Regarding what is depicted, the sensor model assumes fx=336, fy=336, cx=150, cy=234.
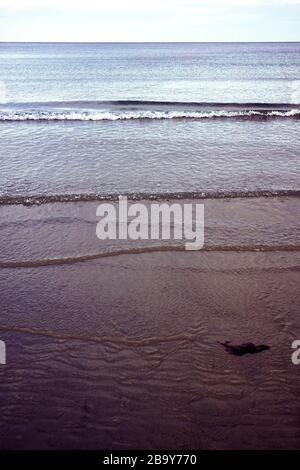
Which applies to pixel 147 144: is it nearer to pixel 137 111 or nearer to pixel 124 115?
pixel 124 115

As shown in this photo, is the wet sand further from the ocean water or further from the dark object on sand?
the ocean water

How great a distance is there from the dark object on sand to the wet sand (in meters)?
0.07

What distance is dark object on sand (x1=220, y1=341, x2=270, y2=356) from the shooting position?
4.16 metres

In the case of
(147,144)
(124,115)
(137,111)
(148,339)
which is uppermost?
(137,111)

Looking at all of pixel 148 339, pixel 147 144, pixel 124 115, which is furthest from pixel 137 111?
pixel 148 339

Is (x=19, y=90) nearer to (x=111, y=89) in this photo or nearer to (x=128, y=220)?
(x=111, y=89)

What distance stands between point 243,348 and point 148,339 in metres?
1.21

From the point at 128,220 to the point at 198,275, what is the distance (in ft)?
7.85

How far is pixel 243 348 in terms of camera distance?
4.23 metres

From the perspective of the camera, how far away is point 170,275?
5.67m

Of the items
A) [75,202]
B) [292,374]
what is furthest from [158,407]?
[75,202]

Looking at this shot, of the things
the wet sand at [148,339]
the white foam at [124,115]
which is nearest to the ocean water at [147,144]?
the white foam at [124,115]

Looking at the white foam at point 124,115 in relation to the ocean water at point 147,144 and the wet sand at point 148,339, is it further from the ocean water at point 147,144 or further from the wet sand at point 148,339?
the wet sand at point 148,339

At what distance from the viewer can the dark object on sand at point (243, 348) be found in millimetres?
4164
